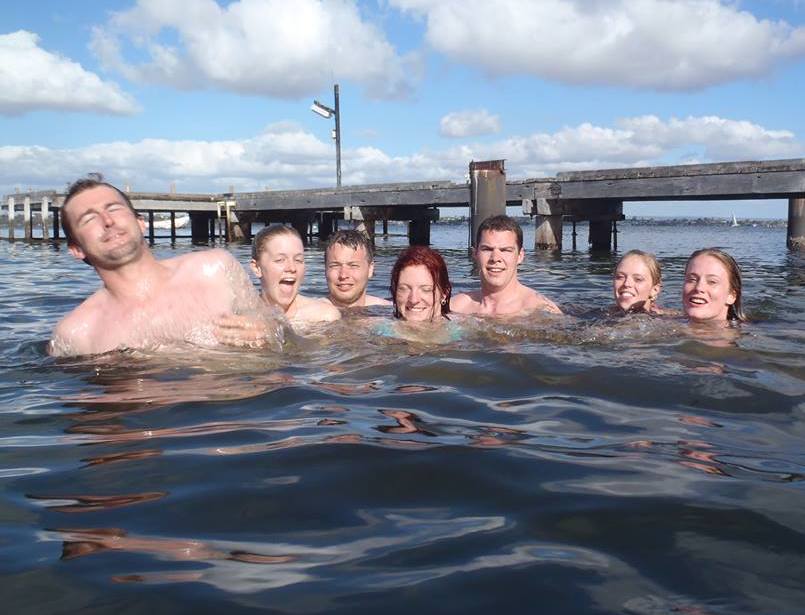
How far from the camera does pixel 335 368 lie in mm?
4906

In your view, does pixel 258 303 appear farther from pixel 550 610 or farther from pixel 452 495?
pixel 550 610

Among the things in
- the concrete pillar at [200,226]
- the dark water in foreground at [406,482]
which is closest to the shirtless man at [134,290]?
the dark water in foreground at [406,482]

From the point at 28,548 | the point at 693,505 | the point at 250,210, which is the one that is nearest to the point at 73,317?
the point at 28,548

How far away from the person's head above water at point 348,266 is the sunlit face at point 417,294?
2.57ft

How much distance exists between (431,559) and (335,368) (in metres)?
2.91

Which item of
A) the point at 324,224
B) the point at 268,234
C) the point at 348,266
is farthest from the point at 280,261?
the point at 324,224

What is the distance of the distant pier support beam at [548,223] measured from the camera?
19.8 meters

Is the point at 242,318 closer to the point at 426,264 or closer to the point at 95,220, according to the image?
the point at 95,220

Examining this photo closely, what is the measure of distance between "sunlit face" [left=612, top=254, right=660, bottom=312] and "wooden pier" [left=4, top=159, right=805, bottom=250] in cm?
965

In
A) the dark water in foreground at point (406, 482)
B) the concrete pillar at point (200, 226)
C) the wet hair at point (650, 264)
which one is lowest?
the dark water in foreground at point (406, 482)

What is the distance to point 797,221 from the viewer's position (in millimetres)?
17547

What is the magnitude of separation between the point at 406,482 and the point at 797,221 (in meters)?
17.6

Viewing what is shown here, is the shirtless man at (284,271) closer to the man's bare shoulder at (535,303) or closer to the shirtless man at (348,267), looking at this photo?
the shirtless man at (348,267)

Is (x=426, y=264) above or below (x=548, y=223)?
below
